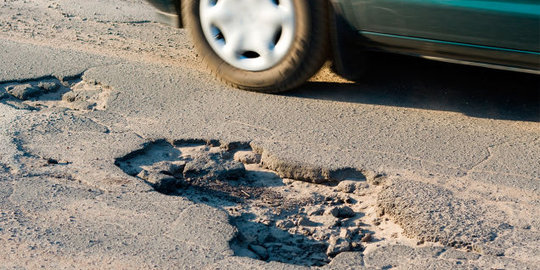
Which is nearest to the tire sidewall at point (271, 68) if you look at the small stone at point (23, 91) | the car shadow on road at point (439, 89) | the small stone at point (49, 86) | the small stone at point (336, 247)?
the car shadow on road at point (439, 89)

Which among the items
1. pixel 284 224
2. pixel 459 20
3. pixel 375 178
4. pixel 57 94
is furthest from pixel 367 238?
pixel 57 94

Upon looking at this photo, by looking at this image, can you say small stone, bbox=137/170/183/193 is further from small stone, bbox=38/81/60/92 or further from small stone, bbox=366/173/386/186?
small stone, bbox=38/81/60/92

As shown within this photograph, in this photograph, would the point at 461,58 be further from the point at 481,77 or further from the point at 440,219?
the point at 440,219

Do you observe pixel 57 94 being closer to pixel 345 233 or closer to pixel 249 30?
pixel 249 30

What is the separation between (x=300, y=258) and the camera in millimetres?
2885

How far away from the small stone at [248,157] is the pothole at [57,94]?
3.29 feet

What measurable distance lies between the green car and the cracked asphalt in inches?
7.9

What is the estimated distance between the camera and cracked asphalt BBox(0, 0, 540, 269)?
9.24 ft

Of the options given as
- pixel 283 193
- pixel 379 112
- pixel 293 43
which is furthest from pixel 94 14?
pixel 283 193

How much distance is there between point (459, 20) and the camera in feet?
12.2

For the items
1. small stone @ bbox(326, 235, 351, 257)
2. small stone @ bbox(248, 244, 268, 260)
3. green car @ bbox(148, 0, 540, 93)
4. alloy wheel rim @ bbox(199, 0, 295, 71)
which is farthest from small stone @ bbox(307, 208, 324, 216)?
alloy wheel rim @ bbox(199, 0, 295, 71)

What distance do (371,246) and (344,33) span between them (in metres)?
1.52

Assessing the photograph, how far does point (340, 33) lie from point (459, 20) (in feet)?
2.23

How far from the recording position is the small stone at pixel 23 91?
4.35m
